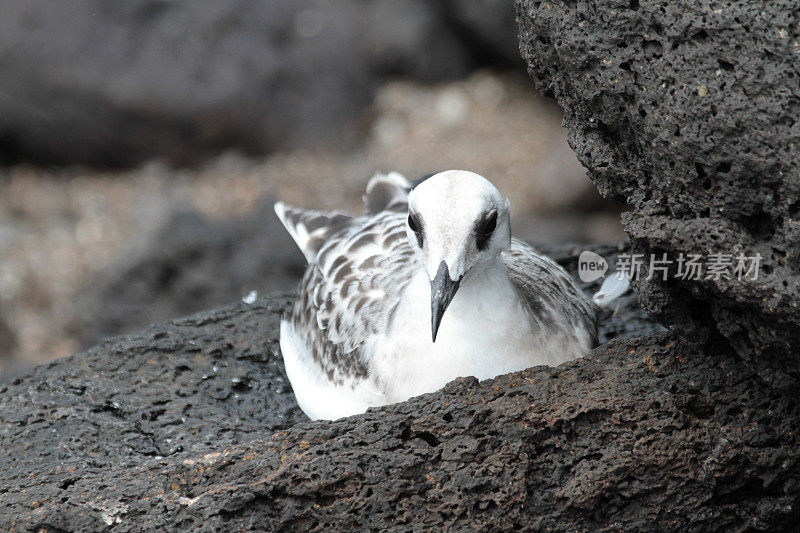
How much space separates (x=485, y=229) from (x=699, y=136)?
109 centimetres

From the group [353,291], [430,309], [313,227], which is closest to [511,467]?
[430,309]

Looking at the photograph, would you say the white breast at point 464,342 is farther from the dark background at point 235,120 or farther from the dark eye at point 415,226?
the dark background at point 235,120

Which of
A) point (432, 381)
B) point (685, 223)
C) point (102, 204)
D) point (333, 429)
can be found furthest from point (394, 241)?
point (102, 204)

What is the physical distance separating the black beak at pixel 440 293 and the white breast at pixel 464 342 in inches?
11.8

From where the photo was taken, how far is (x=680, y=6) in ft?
9.70

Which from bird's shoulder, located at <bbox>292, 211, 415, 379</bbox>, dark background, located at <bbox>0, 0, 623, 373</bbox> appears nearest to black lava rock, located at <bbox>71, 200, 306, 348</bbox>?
bird's shoulder, located at <bbox>292, 211, 415, 379</bbox>

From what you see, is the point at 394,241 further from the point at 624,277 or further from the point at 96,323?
the point at 96,323

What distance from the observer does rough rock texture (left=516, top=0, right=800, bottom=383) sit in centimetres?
282

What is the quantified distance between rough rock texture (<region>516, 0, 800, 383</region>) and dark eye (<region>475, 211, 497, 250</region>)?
0.52m

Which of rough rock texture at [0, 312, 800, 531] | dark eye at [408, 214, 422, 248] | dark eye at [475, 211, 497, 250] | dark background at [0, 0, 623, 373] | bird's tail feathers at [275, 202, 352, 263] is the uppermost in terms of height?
dark background at [0, 0, 623, 373]

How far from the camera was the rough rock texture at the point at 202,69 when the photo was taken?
9984 mm

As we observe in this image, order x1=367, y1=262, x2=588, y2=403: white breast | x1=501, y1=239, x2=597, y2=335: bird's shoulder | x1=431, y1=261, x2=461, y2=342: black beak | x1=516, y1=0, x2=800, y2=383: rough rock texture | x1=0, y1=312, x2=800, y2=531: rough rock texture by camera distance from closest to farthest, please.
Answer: x1=516, y1=0, x2=800, y2=383: rough rock texture → x1=0, y1=312, x2=800, y2=531: rough rock texture → x1=431, y1=261, x2=461, y2=342: black beak → x1=367, y1=262, x2=588, y2=403: white breast → x1=501, y1=239, x2=597, y2=335: bird's shoulder

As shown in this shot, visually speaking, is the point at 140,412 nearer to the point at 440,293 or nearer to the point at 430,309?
the point at 430,309

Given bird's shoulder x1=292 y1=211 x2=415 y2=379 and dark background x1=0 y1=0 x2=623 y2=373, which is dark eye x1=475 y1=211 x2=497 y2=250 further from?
dark background x1=0 y1=0 x2=623 y2=373
